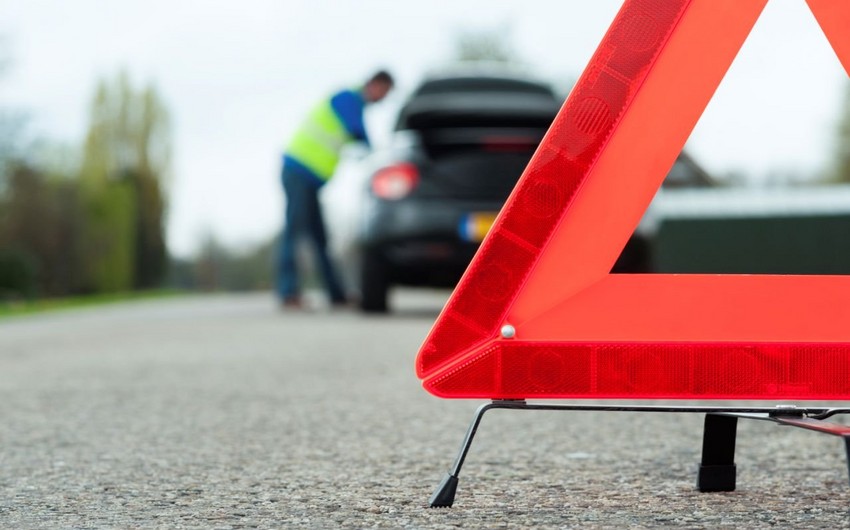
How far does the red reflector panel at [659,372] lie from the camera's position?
2217mm

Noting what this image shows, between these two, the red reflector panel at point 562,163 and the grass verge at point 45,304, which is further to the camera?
the grass verge at point 45,304

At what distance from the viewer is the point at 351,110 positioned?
Result: 10016 mm

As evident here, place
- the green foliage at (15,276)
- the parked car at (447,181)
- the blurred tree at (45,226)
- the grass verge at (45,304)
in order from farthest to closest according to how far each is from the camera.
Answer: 1. the blurred tree at (45,226)
2. the green foliage at (15,276)
3. the grass verge at (45,304)
4. the parked car at (447,181)

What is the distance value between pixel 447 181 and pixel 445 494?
6323 millimetres

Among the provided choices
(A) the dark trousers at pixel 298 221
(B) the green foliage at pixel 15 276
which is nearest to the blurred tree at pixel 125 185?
(B) the green foliage at pixel 15 276

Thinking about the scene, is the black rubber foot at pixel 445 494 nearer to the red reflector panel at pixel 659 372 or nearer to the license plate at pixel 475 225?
the red reflector panel at pixel 659 372

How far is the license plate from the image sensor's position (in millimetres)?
8484

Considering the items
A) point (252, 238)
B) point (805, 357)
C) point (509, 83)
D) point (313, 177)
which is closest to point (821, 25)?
point (805, 357)

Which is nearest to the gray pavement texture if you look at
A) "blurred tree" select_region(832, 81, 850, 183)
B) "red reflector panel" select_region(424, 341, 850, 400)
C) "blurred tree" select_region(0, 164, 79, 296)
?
"red reflector panel" select_region(424, 341, 850, 400)

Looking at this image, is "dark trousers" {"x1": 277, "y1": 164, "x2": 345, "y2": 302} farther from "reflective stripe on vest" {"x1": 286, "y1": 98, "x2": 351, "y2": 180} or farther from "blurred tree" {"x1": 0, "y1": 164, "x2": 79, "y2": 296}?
"blurred tree" {"x1": 0, "y1": 164, "x2": 79, "y2": 296}

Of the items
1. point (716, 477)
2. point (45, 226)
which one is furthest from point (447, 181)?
point (45, 226)

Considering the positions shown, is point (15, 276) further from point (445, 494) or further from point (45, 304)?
point (445, 494)

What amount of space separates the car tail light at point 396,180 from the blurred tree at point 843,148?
2583 cm

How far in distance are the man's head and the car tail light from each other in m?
1.38
